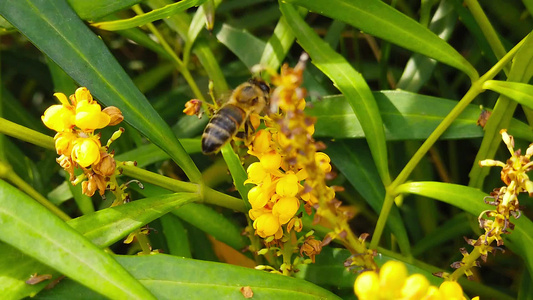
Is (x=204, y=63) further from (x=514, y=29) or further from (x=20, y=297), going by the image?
(x=514, y=29)

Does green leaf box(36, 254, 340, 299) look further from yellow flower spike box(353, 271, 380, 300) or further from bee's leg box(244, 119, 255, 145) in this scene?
yellow flower spike box(353, 271, 380, 300)

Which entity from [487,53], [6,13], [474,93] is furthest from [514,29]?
[6,13]

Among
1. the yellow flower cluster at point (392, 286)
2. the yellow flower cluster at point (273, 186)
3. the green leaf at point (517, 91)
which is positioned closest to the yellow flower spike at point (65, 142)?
the yellow flower cluster at point (273, 186)

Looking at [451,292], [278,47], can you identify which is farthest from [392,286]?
[278,47]

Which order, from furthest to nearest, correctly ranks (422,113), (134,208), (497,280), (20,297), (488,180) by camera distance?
1. (497,280)
2. (488,180)
3. (422,113)
4. (134,208)
5. (20,297)

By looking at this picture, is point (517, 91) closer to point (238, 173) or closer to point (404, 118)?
point (404, 118)

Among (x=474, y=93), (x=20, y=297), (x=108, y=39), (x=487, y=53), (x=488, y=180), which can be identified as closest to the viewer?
(x=20, y=297)

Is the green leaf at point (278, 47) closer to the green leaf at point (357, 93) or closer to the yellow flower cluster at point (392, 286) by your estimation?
the green leaf at point (357, 93)
